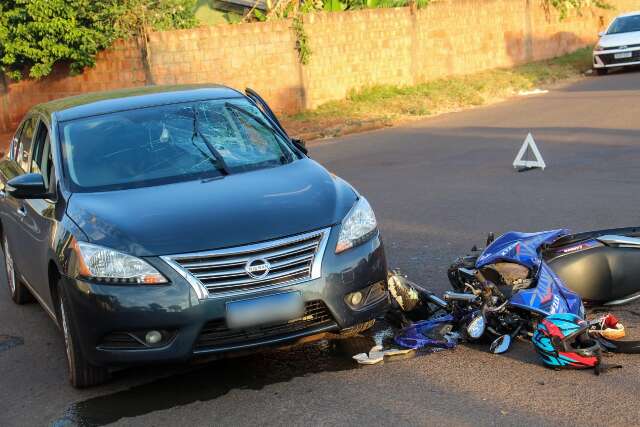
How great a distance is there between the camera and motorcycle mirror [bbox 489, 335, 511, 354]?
5395 millimetres

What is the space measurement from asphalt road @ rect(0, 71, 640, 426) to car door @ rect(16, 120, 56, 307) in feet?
1.73

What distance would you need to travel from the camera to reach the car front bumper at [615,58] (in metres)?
25.9

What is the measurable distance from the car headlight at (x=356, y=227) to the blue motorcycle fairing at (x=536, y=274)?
796 mm

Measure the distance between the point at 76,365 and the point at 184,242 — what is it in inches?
41.8

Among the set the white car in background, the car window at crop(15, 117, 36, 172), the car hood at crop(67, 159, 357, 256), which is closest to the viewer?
the car hood at crop(67, 159, 357, 256)

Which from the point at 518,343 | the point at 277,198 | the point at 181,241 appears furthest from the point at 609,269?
the point at 181,241

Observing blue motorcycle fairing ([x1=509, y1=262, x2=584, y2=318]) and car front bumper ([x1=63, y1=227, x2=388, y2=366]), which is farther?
blue motorcycle fairing ([x1=509, y1=262, x2=584, y2=318])

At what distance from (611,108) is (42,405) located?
15.0 m

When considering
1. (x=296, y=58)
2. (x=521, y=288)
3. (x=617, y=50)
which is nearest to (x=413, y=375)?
(x=521, y=288)

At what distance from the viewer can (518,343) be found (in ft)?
18.3

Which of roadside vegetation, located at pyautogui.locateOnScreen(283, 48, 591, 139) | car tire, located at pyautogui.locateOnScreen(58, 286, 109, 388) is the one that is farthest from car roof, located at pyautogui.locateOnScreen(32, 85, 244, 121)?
roadside vegetation, located at pyautogui.locateOnScreen(283, 48, 591, 139)

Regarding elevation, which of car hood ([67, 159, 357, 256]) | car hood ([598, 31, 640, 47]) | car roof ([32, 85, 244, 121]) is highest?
car roof ([32, 85, 244, 121])

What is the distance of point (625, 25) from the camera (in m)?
27.2

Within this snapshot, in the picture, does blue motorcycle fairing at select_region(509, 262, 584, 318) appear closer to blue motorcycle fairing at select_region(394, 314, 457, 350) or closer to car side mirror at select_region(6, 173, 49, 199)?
blue motorcycle fairing at select_region(394, 314, 457, 350)
